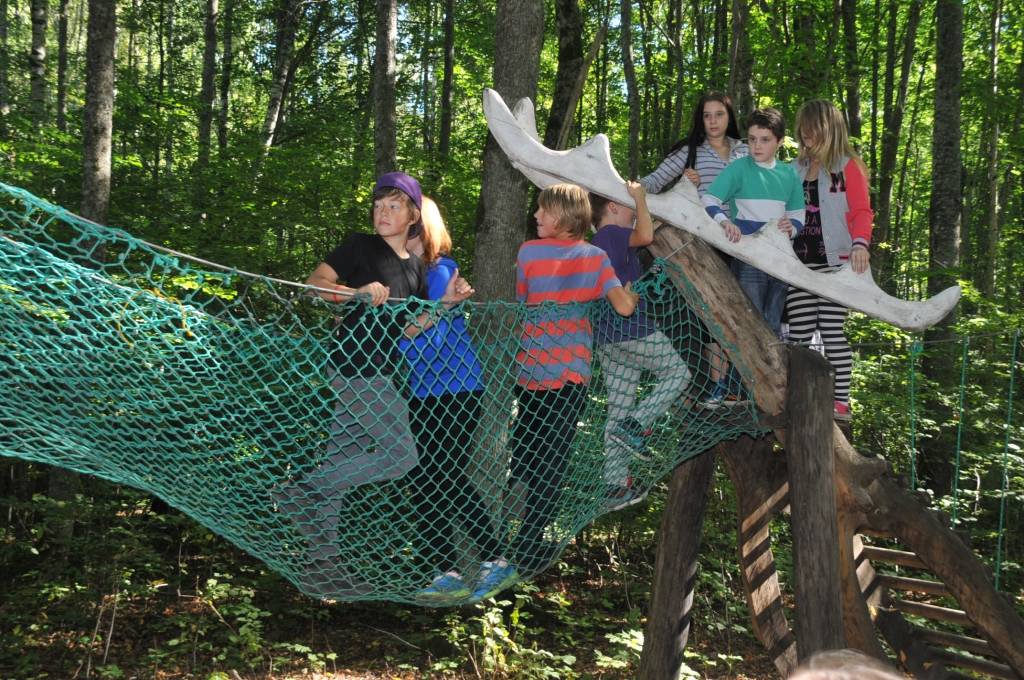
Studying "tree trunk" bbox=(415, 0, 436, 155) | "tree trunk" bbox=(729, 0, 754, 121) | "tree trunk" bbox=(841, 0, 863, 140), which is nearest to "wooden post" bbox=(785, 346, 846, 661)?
"tree trunk" bbox=(729, 0, 754, 121)

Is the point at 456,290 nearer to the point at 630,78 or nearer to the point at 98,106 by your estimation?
the point at 98,106

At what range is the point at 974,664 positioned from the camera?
3.62m

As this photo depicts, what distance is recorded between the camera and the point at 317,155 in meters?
7.34

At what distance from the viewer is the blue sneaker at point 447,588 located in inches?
98.6

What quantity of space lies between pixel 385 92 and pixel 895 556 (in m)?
4.54

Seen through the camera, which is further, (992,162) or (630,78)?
(992,162)

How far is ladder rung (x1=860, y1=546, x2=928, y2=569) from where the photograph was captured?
3332 mm

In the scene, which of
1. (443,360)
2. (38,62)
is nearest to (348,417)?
(443,360)

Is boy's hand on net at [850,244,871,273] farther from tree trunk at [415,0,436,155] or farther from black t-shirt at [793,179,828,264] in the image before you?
tree trunk at [415,0,436,155]

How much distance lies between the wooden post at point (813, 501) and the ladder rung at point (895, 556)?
0.61 meters

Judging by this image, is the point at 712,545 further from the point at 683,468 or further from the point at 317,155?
the point at 317,155

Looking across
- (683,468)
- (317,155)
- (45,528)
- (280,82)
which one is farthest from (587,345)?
(280,82)

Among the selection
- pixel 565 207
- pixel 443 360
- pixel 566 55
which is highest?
pixel 566 55

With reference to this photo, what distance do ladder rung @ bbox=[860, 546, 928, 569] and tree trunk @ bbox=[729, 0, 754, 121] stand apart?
171 inches
